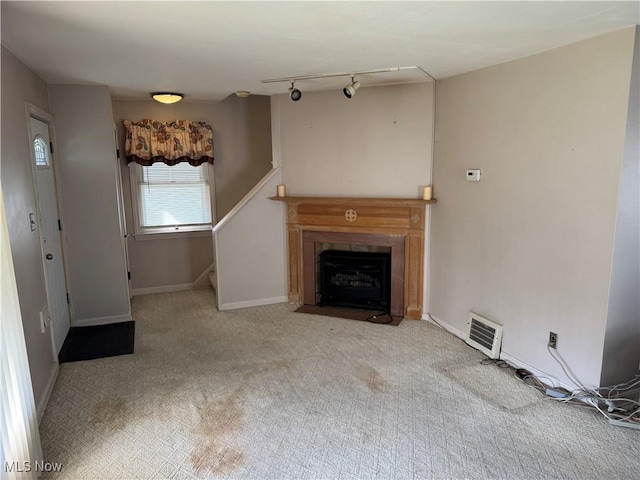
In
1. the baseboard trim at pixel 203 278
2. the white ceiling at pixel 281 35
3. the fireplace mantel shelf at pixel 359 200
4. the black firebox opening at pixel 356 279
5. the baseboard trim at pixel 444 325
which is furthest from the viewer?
the baseboard trim at pixel 203 278

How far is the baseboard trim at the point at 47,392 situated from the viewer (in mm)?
2649

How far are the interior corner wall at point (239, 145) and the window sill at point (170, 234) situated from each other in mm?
271

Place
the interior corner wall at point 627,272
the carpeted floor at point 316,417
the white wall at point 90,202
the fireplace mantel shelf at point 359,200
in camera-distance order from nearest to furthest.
→ the carpeted floor at point 316,417, the interior corner wall at point 627,272, the white wall at point 90,202, the fireplace mantel shelf at point 359,200

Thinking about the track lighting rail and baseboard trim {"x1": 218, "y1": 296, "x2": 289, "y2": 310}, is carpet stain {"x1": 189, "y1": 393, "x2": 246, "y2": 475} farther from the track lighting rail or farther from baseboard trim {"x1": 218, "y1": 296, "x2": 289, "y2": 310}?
the track lighting rail

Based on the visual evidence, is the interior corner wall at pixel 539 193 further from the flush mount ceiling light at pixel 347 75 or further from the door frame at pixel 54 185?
the door frame at pixel 54 185

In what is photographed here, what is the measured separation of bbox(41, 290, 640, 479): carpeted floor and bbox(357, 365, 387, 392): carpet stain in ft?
0.05

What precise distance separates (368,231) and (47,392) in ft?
9.82

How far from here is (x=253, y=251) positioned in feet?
15.4

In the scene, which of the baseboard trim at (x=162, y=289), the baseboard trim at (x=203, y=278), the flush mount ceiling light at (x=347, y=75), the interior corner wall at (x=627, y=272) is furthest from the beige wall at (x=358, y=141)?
the baseboard trim at (x=162, y=289)

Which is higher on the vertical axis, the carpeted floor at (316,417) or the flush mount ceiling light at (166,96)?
the flush mount ceiling light at (166,96)

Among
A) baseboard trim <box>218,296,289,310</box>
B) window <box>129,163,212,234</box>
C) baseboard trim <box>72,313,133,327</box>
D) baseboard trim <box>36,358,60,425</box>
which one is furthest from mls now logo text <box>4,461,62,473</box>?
window <box>129,163,212,234</box>

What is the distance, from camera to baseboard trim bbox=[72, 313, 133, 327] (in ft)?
13.9

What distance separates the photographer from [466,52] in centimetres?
289

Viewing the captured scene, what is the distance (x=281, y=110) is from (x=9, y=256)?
10.3 ft
